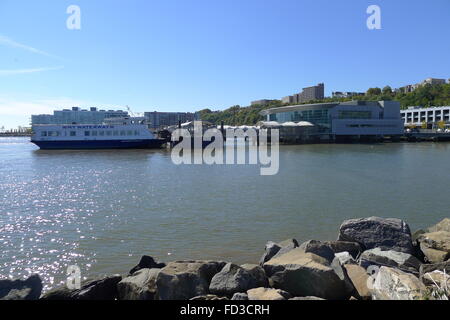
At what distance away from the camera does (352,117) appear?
84.9m

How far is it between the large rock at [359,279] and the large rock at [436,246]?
257cm

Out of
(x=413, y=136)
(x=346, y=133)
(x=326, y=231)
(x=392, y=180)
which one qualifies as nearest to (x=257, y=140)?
(x=346, y=133)

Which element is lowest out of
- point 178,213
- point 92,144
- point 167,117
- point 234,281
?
point 178,213

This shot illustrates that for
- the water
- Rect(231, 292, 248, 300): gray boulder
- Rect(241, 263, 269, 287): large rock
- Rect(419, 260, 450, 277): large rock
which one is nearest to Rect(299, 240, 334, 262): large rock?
Rect(241, 263, 269, 287): large rock

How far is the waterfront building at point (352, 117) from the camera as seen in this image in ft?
273

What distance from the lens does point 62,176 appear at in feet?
90.0

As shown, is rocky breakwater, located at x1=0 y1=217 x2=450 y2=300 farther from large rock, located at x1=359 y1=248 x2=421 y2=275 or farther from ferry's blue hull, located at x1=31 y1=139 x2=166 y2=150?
ferry's blue hull, located at x1=31 y1=139 x2=166 y2=150

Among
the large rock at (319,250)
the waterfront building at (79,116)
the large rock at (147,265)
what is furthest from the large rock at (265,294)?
the waterfront building at (79,116)

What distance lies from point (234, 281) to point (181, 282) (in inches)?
38.6

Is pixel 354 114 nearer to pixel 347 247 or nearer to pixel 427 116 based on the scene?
pixel 427 116

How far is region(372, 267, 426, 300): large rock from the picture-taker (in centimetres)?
522

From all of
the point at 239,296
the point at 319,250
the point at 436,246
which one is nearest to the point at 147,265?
the point at 239,296
